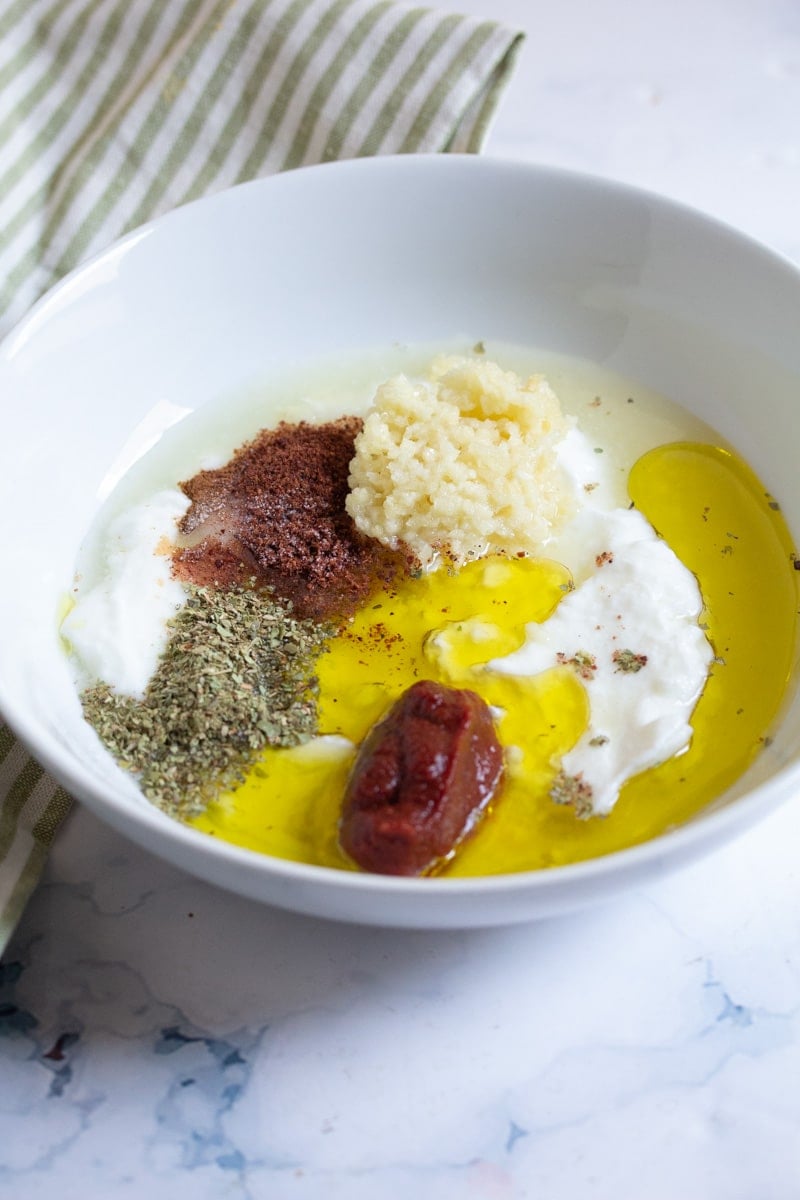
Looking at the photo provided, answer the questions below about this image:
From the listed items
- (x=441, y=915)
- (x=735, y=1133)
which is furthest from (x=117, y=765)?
(x=735, y=1133)

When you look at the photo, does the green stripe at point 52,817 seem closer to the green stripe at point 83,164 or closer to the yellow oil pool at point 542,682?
the yellow oil pool at point 542,682

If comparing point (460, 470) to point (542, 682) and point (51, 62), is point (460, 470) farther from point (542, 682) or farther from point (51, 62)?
point (51, 62)

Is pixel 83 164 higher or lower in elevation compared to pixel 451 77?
lower

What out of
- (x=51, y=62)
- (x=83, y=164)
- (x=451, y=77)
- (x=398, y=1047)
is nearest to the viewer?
(x=398, y=1047)

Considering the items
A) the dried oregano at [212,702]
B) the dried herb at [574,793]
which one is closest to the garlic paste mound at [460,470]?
the dried oregano at [212,702]

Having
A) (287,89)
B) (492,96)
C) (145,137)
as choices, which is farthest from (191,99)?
(492,96)

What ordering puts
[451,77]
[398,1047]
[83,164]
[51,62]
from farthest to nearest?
[51,62] < [83,164] < [451,77] < [398,1047]
